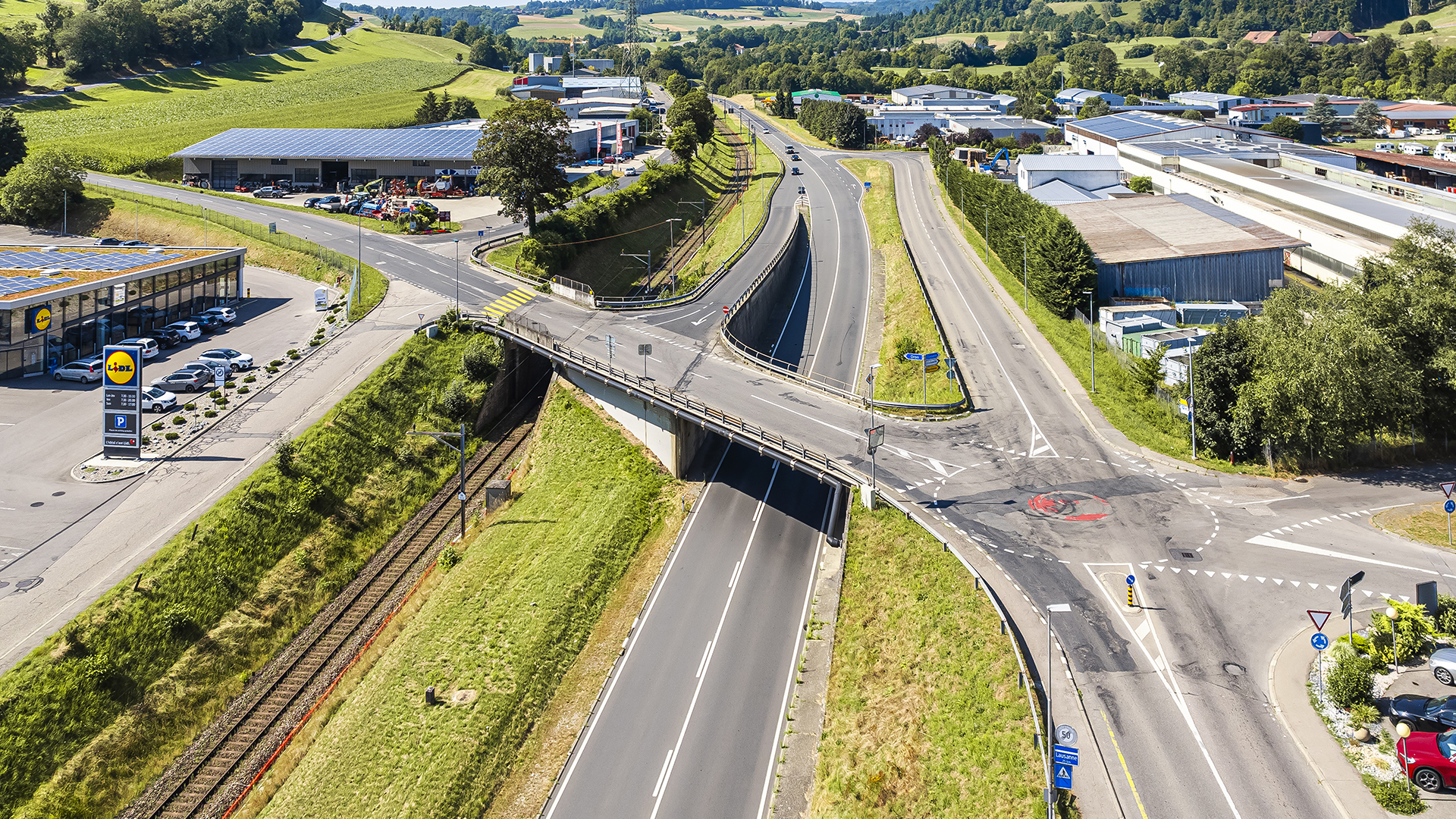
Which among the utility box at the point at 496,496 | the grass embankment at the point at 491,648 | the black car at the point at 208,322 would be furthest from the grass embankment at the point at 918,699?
the black car at the point at 208,322

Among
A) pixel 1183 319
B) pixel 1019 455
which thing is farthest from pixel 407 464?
pixel 1183 319

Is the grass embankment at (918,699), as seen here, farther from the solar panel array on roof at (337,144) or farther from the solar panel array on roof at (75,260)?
the solar panel array on roof at (337,144)

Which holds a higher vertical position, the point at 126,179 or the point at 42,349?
the point at 126,179

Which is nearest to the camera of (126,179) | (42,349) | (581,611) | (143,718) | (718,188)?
(143,718)

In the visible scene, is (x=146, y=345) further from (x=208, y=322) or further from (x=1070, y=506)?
(x=1070, y=506)

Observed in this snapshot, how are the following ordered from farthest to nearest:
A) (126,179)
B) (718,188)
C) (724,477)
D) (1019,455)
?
1. (718,188)
2. (126,179)
3. (724,477)
4. (1019,455)

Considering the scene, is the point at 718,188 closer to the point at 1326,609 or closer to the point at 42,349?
the point at 42,349
